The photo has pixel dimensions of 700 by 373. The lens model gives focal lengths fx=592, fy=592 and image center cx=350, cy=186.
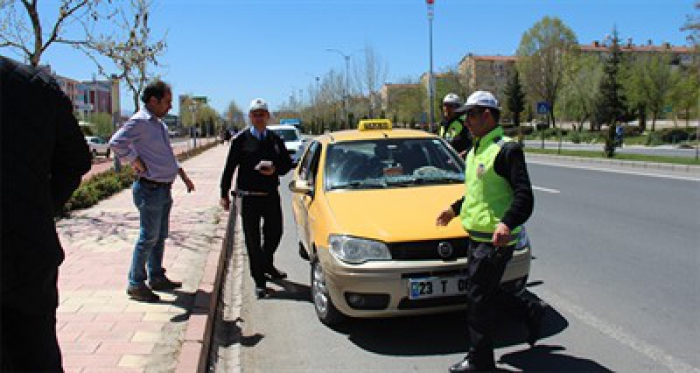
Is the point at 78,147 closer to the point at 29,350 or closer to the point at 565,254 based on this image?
the point at 29,350

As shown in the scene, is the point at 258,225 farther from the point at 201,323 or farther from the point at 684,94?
the point at 684,94

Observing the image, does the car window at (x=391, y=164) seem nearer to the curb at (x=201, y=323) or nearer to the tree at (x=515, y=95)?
the curb at (x=201, y=323)

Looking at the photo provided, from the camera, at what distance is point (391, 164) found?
221 inches

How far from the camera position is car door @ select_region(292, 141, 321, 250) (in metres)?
5.66

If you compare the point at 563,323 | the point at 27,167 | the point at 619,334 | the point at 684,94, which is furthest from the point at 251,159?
the point at 684,94

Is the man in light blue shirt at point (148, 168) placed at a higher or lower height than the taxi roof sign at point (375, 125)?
lower

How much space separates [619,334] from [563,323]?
A: 1.41 ft

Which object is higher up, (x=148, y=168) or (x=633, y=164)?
(x=148, y=168)

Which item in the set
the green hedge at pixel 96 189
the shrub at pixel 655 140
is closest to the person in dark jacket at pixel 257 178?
the green hedge at pixel 96 189

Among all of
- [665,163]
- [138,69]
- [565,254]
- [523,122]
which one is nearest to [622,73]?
[523,122]

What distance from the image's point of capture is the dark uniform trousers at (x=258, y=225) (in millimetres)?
5883

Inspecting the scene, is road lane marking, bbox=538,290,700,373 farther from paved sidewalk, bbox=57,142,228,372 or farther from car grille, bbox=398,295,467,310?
paved sidewalk, bbox=57,142,228,372

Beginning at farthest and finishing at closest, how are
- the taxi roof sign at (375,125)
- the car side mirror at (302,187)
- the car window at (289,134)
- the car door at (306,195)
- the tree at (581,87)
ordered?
the tree at (581,87), the car window at (289,134), the taxi roof sign at (375,125), the car door at (306,195), the car side mirror at (302,187)

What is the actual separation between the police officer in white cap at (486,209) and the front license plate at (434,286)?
45cm
